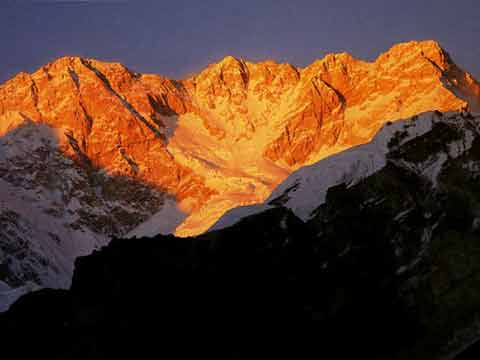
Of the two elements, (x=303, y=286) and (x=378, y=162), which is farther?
(x=378, y=162)

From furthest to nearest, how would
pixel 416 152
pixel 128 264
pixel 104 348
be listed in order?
pixel 416 152 < pixel 128 264 < pixel 104 348

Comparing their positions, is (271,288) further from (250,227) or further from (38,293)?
(38,293)

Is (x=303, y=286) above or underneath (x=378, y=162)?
underneath

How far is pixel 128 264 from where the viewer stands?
43.4 m

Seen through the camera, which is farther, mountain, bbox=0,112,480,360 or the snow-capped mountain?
the snow-capped mountain

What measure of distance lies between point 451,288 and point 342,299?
5019 millimetres

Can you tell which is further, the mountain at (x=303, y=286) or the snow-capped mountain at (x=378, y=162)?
the snow-capped mountain at (x=378, y=162)

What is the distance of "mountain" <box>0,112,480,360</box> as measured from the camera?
134 feet

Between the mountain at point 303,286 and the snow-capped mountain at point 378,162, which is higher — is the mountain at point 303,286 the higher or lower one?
the lower one

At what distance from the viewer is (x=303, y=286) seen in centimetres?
4272

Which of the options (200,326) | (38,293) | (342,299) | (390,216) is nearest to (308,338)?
(342,299)

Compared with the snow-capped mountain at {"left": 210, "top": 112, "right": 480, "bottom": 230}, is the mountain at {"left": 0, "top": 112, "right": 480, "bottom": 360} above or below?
below

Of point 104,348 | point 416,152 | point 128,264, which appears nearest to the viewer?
point 104,348

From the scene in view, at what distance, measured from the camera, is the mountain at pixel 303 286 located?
40.8m
